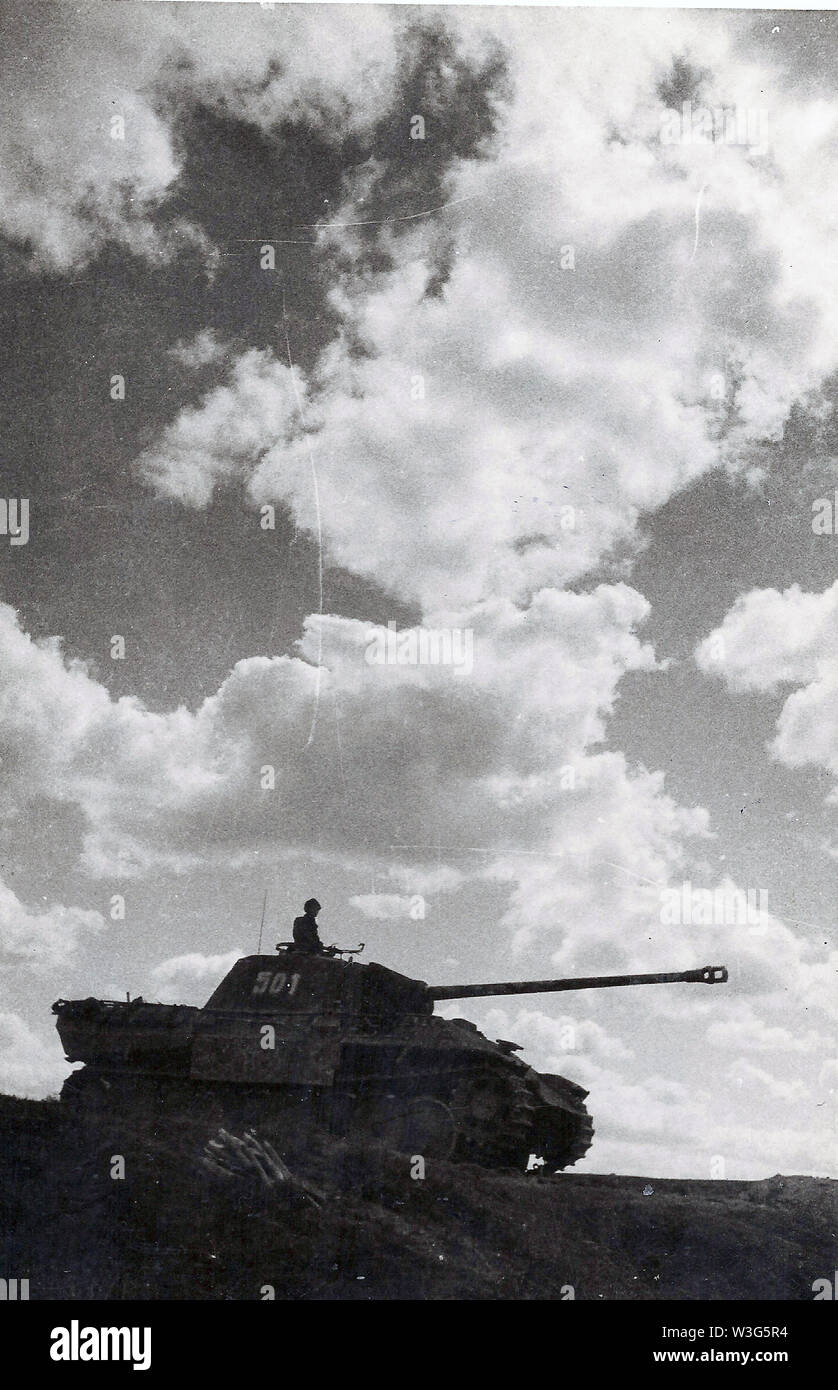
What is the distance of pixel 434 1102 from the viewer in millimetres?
13727

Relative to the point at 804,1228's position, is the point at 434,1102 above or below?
above

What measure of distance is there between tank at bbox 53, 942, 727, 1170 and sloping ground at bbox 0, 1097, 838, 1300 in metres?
0.89

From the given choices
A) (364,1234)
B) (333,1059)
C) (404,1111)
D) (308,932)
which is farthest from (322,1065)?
(364,1234)

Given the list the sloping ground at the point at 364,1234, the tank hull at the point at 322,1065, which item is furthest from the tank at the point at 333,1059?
the sloping ground at the point at 364,1234

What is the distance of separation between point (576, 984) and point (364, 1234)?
14.8ft

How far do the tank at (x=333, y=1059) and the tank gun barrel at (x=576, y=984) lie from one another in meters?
0.02

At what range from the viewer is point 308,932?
1538 cm

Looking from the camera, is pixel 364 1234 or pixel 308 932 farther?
pixel 308 932

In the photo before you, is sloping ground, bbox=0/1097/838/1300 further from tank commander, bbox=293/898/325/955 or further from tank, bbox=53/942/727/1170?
tank commander, bbox=293/898/325/955

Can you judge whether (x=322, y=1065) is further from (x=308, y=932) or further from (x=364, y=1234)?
(x=364, y=1234)
